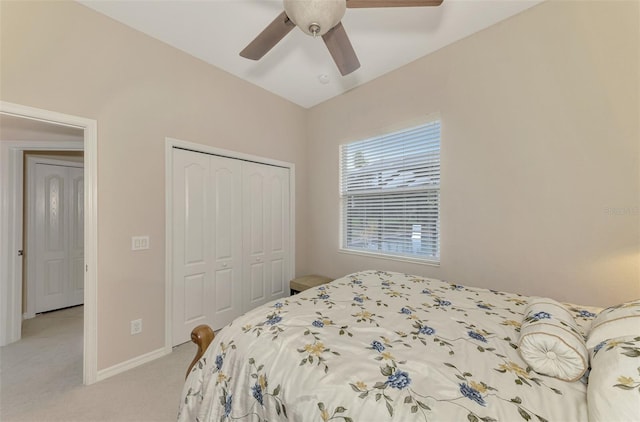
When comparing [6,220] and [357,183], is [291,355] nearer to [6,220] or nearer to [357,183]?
[357,183]

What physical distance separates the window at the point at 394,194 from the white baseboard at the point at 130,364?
7.41ft

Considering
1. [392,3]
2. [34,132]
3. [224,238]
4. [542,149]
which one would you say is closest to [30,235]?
[34,132]

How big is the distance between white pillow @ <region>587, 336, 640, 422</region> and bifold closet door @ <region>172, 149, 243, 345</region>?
279 cm

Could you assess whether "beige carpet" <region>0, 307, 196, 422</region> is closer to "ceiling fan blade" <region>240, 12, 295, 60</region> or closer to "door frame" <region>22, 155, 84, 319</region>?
"door frame" <region>22, 155, 84, 319</region>

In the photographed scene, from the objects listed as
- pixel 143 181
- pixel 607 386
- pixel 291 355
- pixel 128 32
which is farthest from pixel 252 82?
pixel 607 386

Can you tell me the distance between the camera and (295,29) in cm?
224

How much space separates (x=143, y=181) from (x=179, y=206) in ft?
1.24

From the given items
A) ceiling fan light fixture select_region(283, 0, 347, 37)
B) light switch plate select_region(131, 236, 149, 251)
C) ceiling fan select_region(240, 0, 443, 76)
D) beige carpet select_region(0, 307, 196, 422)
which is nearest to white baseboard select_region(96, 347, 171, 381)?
beige carpet select_region(0, 307, 196, 422)

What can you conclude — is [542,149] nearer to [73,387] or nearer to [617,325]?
[617,325]

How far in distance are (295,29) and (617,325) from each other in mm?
2730

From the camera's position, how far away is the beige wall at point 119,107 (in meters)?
1.78

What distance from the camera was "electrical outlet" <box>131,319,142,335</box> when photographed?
2211mm

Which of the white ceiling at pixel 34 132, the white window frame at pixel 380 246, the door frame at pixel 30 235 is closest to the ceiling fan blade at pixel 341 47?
the white window frame at pixel 380 246

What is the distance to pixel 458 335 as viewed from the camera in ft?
3.76
